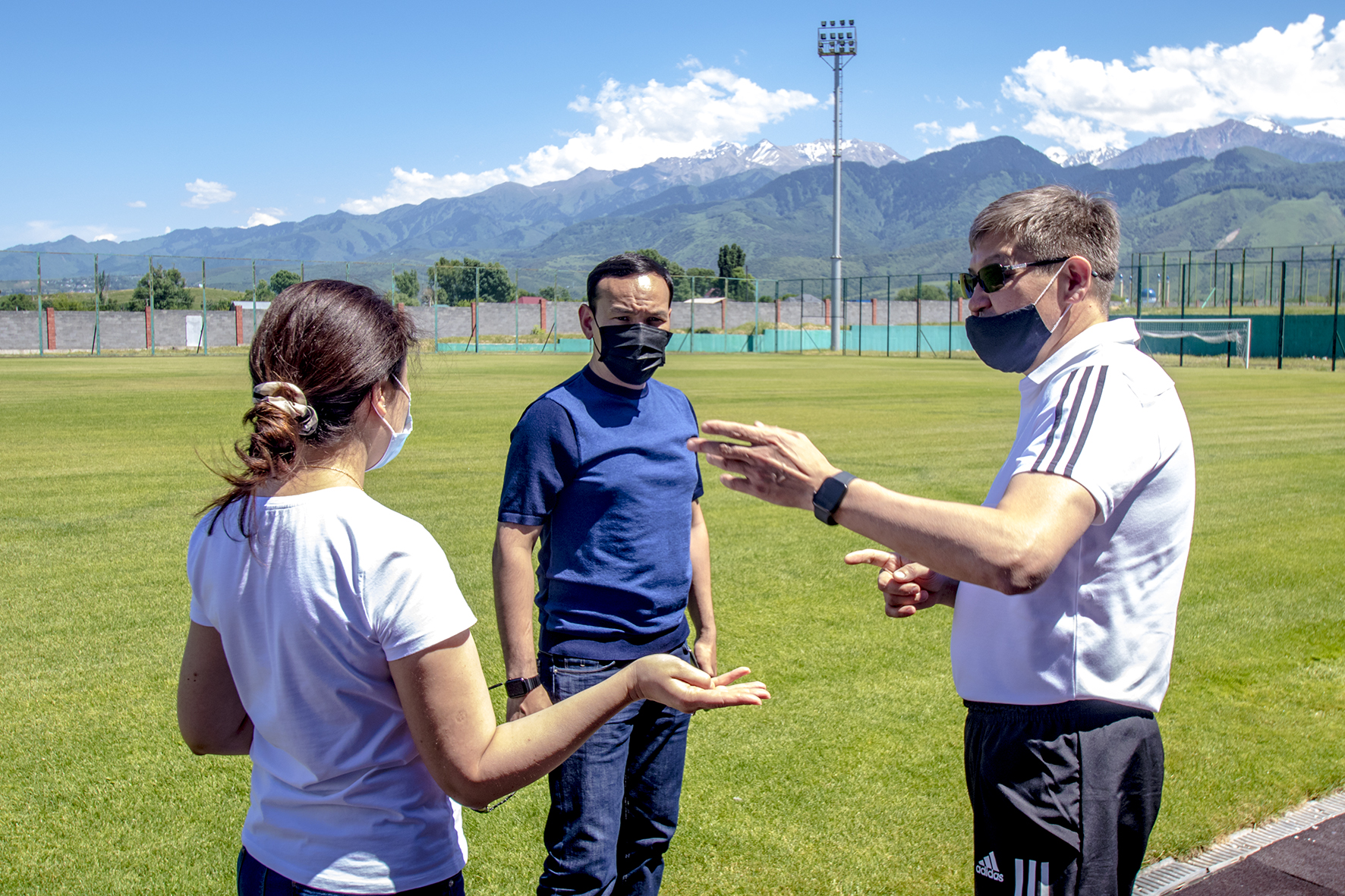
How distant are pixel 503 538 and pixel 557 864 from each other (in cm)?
99

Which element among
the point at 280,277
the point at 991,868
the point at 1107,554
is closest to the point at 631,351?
the point at 1107,554

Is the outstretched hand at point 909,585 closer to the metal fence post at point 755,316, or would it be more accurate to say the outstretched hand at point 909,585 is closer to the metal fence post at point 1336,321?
the metal fence post at point 1336,321

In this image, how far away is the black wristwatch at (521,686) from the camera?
310 centimetres

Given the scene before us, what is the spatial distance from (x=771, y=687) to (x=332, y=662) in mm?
4206

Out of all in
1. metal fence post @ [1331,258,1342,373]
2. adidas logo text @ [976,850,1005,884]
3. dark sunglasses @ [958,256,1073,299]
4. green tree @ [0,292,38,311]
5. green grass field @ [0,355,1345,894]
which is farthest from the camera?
green tree @ [0,292,38,311]

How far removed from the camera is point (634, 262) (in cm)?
353

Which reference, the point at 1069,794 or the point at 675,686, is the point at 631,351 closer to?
the point at 675,686

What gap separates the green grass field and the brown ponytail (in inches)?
15.3

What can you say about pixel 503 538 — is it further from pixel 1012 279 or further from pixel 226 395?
pixel 226 395

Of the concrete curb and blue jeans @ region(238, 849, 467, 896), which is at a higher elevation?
blue jeans @ region(238, 849, 467, 896)

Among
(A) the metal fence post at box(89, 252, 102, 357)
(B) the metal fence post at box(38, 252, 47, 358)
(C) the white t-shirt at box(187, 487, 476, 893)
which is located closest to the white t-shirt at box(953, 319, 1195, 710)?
(C) the white t-shirt at box(187, 487, 476, 893)

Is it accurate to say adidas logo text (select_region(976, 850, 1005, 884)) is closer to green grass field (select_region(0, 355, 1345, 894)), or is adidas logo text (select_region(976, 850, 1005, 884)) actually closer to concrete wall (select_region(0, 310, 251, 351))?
green grass field (select_region(0, 355, 1345, 894))

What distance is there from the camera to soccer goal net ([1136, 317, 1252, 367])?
50562mm

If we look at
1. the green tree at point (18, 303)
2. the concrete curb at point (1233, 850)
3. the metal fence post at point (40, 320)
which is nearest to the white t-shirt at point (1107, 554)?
the concrete curb at point (1233, 850)
